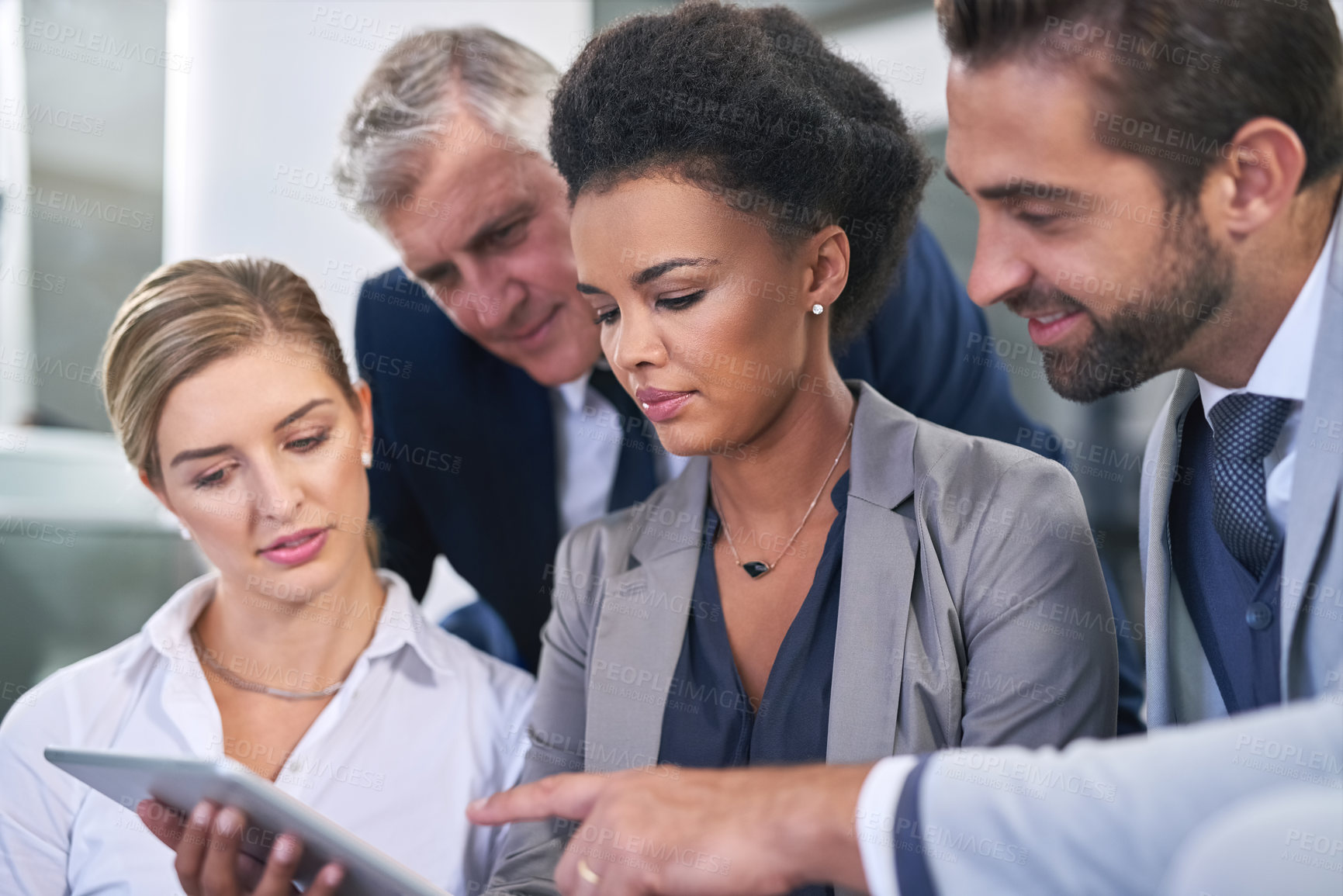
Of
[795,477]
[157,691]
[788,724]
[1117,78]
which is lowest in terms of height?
[157,691]

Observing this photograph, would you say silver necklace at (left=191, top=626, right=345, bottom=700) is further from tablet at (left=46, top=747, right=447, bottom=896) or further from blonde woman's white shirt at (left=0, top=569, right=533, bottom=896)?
tablet at (left=46, top=747, right=447, bottom=896)

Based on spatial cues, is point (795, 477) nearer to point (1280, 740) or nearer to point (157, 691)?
point (1280, 740)

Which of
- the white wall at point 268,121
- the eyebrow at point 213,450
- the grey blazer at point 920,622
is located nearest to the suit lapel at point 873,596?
the grey blazer at point 920,622

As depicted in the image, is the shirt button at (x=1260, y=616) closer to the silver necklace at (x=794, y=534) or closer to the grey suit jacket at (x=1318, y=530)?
the grey suit jacket at (x=1318, y=530)

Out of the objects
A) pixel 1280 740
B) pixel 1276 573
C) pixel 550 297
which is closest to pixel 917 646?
pixel 1276 573

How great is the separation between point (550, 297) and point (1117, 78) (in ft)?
4.33

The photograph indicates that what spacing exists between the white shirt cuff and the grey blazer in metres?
0.48

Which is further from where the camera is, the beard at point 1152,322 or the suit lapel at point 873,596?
the suit lapel at point 873,596

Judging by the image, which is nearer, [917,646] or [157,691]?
[917,646]

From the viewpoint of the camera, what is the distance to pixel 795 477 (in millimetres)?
1857

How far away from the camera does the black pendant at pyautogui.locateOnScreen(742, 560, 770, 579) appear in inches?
73.2

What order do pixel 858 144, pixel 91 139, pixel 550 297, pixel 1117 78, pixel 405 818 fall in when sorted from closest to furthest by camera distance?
pixel 1117 78 < pixel 858 144 < pixel 405 818 < pixel 550 297 < pixel 91 139

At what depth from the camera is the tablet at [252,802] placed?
1.29 meters

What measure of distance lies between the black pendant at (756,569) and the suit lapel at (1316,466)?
809 millimetres
